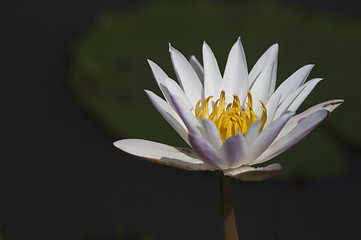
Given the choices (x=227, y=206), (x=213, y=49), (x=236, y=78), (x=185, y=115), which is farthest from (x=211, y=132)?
(x=213, y=49)

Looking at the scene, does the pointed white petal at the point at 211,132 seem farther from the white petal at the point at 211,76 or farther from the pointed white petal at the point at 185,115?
the white petal at the point at 211,76

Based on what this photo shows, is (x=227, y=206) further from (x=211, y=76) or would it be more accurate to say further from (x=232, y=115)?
(x=211, y=76)

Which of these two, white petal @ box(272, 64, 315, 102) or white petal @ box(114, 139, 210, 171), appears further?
white petal @ box(272, 64, 315, 102)

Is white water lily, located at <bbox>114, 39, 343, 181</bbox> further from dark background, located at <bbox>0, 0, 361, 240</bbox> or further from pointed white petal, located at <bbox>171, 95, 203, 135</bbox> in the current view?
dark background, located at <bbox>0, 0, 361, 240</bbox>

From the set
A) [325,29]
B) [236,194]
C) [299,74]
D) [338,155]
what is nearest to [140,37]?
[325,29]

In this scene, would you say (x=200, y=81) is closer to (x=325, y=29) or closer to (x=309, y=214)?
(x=309, y=214)

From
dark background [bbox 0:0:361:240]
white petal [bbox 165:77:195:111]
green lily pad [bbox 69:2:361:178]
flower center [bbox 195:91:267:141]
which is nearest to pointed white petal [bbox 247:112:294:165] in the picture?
flower center [bbox 195:91:267:141]
